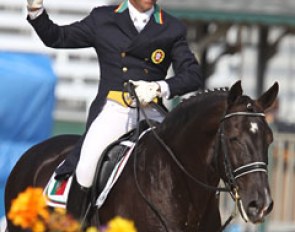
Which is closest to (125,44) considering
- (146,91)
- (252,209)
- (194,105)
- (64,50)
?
(146,91)

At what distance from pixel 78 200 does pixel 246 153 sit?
1283 millimetres

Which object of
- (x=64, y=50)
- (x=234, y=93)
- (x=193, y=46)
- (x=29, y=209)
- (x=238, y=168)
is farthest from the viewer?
(x=193, y=46)

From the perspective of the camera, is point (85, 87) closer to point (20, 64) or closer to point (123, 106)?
point (20, 64)

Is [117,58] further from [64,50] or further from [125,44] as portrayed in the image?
[64,50]

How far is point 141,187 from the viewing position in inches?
240

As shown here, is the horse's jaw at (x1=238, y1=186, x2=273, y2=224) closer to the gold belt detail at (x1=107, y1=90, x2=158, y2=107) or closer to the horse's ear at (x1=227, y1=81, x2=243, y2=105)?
the horse's ear at (x1=227, y1=81, x2=243, y2=105)

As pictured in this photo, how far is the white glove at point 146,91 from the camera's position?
20.2ft

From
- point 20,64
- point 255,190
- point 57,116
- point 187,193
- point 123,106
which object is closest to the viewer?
point 255,190

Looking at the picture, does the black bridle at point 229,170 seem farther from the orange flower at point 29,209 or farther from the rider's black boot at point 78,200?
the orange flower at point 29,209

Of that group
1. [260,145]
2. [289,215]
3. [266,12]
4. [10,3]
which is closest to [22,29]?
[10,3]

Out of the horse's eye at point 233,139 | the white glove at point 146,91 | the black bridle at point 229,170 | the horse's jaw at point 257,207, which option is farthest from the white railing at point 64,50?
the horse's jaw at point 257,207

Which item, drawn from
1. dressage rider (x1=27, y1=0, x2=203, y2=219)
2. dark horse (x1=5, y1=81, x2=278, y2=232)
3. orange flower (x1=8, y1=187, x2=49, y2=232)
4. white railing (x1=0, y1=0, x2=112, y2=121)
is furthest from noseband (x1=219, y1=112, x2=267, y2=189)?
white railing (x1=0, y1=0, x2=112, y2=121)

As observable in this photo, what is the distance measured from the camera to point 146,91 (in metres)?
6.16

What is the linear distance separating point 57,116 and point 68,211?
771cm
